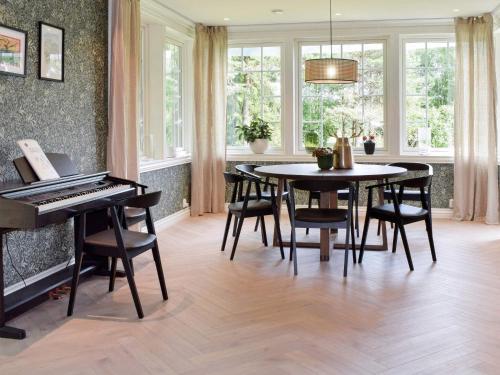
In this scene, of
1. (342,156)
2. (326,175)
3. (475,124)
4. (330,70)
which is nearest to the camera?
(326,175)

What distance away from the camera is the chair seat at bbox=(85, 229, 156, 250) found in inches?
137

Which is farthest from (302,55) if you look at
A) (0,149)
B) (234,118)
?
(0,149)

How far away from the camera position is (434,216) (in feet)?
23.5

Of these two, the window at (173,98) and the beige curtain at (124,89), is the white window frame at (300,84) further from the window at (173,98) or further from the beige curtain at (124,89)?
the beige curtain at (124,89)

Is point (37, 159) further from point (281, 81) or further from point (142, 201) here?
point (281, 81)

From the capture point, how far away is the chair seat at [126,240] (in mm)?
3486

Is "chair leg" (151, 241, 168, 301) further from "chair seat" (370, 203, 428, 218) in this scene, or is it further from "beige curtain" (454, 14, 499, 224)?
"beige curtain" (454, 14, 499, 224)

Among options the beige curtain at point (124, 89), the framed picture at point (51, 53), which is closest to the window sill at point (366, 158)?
the beige curtain at point (124, 89)

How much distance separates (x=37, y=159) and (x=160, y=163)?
8.60 feet

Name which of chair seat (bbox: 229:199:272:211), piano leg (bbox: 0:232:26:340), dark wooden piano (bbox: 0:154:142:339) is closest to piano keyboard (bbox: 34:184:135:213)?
dark wooden piano (bbox: 0:154:142:339)

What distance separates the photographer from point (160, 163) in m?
6.34

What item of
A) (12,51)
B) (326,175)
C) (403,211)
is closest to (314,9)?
(326,175)

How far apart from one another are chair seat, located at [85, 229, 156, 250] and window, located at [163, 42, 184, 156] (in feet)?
10.3

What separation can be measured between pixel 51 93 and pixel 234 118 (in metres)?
3.71
